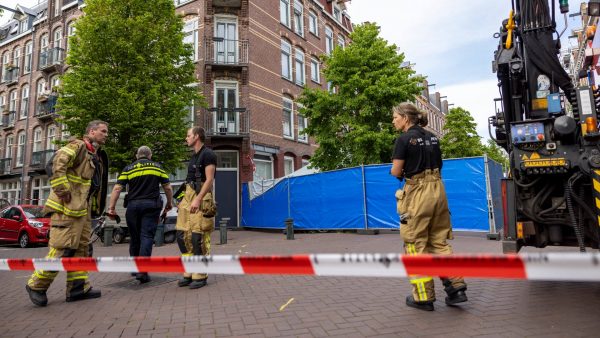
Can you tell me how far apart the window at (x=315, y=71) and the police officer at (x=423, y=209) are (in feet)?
66.9

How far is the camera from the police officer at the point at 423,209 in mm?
3414

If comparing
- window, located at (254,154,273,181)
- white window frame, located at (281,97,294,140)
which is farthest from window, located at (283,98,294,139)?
window, located at (254,154,273,181)

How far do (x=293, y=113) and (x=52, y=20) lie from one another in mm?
17890

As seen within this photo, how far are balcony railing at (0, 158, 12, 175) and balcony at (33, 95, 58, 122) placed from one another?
14.4 feet

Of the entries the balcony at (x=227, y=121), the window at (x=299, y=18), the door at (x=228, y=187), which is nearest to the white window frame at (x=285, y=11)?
the window at (x=299, y=18)

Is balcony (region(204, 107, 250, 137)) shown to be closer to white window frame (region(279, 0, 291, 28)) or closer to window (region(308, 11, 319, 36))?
white window frame (region(279, 0, 291, 28))

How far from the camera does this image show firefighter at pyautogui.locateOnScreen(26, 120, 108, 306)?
3.93m

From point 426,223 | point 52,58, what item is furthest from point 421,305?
point 52,58

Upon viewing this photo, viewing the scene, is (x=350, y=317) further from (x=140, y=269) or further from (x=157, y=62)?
(x=157, y=62)

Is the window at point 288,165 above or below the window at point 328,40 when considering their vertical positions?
below

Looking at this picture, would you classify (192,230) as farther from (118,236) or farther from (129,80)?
(129,80)

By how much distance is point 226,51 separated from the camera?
18.2m

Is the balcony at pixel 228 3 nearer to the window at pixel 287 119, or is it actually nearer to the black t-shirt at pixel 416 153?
the window at pixel 287 119

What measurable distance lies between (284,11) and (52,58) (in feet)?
50.1
